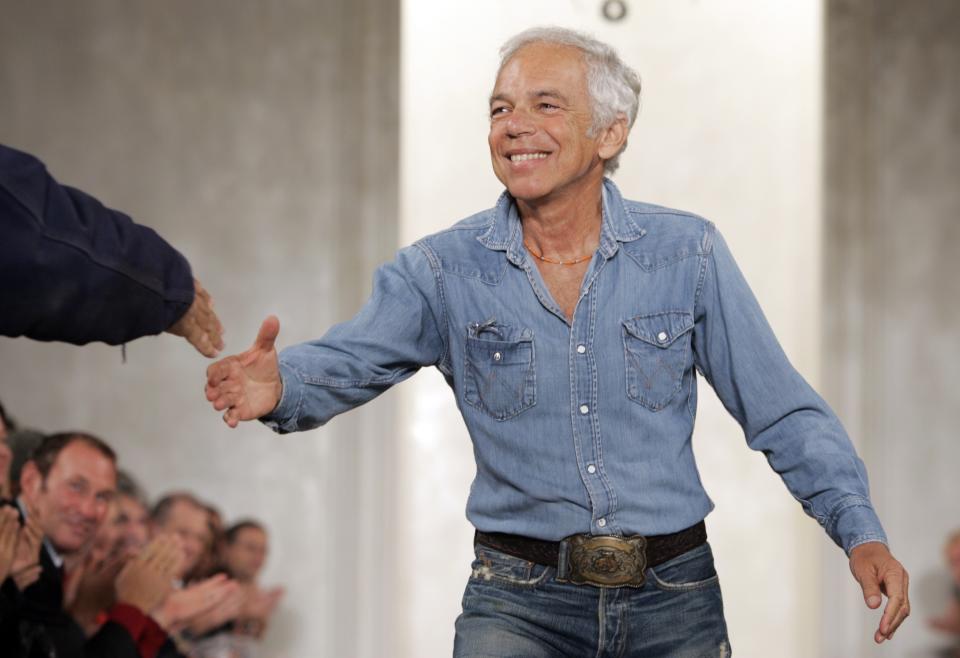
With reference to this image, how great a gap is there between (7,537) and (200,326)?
133 centimetres

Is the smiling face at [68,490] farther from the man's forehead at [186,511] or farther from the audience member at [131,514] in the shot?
the man's forehead at [186,511]

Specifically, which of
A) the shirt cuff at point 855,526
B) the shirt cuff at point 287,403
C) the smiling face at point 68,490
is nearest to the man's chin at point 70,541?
the smiling face at point 68,490

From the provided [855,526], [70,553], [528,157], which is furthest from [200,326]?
[70,553]

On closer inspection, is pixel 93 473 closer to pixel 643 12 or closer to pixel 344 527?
pixel 344 527

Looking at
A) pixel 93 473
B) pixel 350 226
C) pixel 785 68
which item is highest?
pixel 785 68

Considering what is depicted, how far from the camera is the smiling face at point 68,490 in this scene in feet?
15.6

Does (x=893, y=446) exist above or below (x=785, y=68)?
below

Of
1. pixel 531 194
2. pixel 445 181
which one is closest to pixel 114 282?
pixel 531 194

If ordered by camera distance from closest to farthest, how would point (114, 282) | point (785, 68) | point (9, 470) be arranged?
point (114, 282)
point (9, 470)
point (785, 68)

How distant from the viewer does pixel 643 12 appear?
20.7 feet

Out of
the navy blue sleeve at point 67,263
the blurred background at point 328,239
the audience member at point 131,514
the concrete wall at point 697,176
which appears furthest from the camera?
the concrete wall at point 697,176

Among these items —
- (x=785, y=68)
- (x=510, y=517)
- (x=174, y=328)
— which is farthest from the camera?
(x=785, y=68)

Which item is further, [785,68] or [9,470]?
[785,68]

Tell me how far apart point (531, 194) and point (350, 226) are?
317cm
